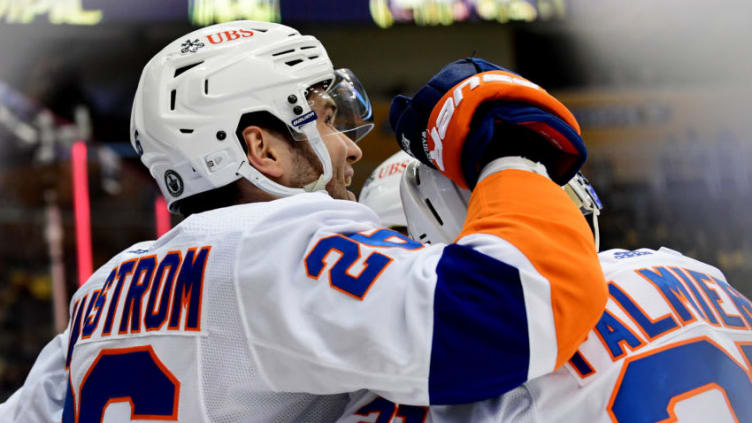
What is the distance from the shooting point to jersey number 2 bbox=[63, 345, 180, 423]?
121 centimetres

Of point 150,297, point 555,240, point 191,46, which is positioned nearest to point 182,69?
point 191,46

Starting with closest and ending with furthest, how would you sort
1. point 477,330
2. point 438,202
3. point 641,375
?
point 477,330 → point 641,375 → point 438,202

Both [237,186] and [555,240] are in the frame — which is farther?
[237,186]

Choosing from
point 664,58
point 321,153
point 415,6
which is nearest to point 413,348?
point 321,153

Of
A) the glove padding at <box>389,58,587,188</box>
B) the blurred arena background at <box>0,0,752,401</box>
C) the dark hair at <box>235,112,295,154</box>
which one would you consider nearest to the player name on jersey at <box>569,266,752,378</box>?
the glove padding at <box>389,58,587,188</box>

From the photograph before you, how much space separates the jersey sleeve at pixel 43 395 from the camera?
160 cm

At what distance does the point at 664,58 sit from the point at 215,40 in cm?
768

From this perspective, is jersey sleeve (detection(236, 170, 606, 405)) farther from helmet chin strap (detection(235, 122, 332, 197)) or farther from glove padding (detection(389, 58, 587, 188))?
helmet chin strap (detection(235, 122, 332, 197))

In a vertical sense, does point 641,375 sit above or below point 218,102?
below

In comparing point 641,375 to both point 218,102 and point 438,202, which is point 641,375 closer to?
point 438,202

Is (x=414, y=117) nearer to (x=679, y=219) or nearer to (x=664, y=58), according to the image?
(x=679, y=219)

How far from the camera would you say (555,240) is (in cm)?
108

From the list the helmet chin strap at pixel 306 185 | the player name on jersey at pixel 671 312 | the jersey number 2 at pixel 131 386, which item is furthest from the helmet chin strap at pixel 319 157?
the player name on jersey at pixel 671 312

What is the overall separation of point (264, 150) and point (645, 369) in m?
0.77
